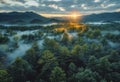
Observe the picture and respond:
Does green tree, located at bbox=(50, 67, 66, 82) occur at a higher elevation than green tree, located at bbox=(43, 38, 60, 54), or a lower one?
lower

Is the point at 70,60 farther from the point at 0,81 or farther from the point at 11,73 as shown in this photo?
the point at 0,81

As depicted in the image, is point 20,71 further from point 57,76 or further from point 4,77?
point 57,76

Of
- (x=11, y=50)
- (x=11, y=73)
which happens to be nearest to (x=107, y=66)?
(x=11, y=73)

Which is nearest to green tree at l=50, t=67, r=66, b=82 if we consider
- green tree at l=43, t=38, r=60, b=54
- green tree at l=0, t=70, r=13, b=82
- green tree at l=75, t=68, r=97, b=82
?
green tree at l=75, t=68, r=97, b=82

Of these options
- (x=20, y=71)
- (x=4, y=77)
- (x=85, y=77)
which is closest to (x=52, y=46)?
(x=20, y=71)

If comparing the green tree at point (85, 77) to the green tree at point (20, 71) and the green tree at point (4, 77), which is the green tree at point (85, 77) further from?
the green tree at point (4, 77)

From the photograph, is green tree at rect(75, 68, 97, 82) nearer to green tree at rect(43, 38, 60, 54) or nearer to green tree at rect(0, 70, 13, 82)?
green tree at rect(0, 70, 13, 82)

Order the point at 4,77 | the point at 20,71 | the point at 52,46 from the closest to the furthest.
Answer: the point at 4,77 → the point at 20,71 → the point at 52,46

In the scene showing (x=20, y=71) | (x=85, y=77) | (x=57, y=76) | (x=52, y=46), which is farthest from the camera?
(x=52, y=46)

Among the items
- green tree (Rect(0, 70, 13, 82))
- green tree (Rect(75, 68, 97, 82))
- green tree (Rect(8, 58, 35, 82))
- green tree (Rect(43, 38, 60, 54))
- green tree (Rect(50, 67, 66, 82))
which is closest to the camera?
green tree (Rect(0, 70, 13, 82))

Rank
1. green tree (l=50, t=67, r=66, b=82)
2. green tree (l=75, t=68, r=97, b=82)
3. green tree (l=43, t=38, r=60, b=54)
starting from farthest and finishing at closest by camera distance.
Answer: green tree (l=43, t=38, r=60, b=54), green tree (l=75, t=68, r=97, b=82), green tree (l=50, t=67, r=66, b=82)

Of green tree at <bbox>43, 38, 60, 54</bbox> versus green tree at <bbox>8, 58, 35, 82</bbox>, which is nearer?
green tree at <bbox>8, 58, 35, 82</bbox>
